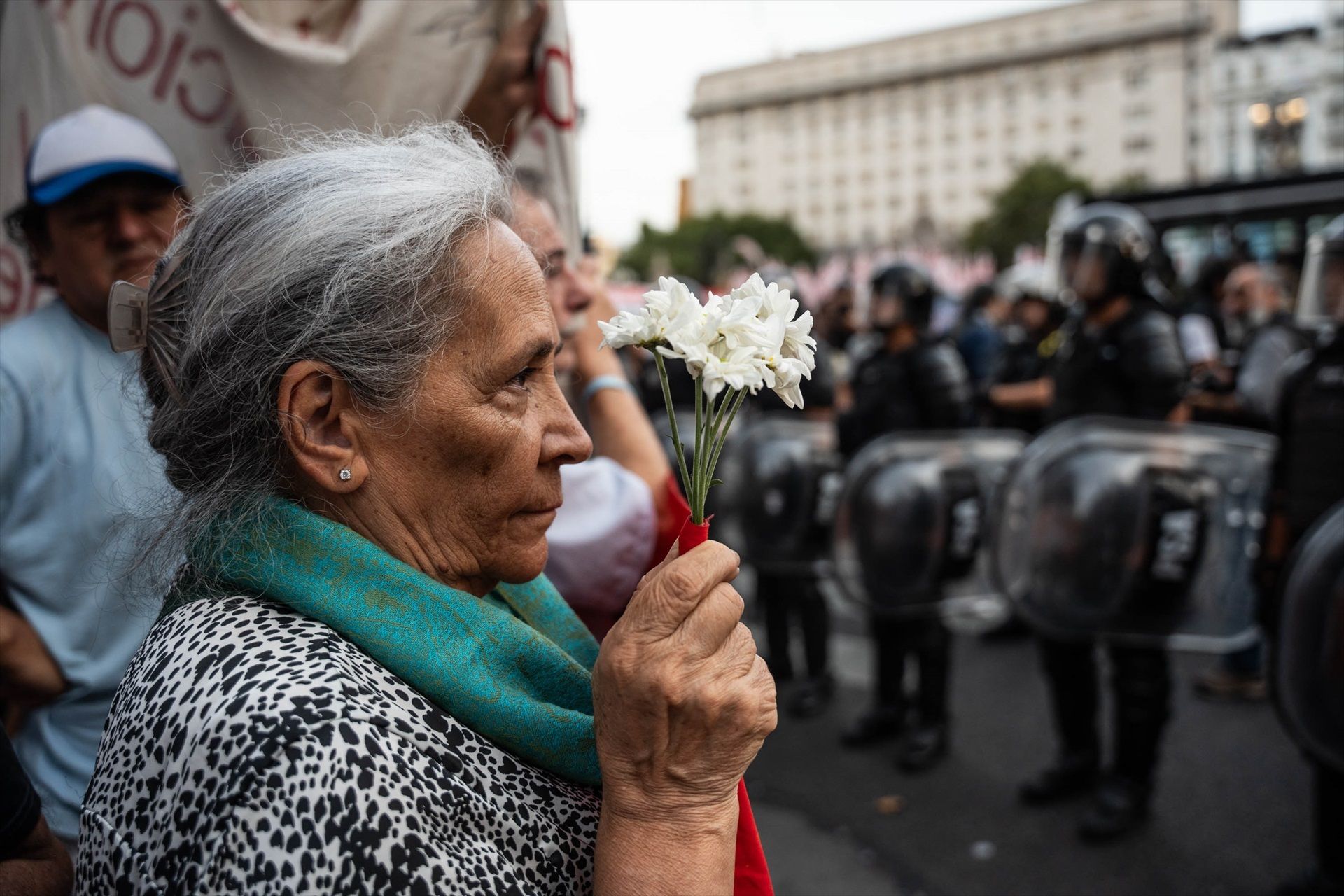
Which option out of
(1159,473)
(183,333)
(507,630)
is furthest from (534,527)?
(1159,473)

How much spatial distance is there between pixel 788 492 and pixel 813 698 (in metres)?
1.19

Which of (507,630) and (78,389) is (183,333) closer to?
(507,630)

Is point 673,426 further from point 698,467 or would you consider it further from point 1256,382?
point 1256,382

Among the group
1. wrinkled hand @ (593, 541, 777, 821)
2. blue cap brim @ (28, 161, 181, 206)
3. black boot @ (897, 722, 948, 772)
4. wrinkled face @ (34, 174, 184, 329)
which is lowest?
black boot @ (897, 722, 948, 772)

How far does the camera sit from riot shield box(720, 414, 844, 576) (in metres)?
6.11

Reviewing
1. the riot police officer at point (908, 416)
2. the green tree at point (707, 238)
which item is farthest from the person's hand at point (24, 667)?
the green tree at point (707, 238)

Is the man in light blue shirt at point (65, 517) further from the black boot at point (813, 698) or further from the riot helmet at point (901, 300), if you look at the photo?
the black boot at point (813, 698)

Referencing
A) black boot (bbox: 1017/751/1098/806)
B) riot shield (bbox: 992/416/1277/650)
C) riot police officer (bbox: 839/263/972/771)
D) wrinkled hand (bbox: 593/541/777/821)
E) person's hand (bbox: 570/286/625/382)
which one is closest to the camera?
wrinkled hand (bbox: 593/541/777/821)

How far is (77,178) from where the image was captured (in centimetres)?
188

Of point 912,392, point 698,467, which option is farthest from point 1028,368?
point 698,467

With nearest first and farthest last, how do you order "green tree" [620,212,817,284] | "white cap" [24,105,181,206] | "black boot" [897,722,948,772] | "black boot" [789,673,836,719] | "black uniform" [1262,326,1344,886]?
1. "white cap" [24,105,181,206]
2. "black uniform" [1262,326,1344,886]
3. "black boot" [897,722,948,772]
4. "black boot" [789,673,836,719]
5. "green tree" [620,212,817,284]

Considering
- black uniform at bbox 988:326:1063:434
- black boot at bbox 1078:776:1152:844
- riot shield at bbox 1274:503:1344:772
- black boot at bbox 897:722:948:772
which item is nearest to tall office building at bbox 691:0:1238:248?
black uniform at bbox 988:326:1063:434

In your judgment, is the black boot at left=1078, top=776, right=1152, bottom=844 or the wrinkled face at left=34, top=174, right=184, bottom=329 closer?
the wrinkled face at left=34, top=174, right=184, bottom=329

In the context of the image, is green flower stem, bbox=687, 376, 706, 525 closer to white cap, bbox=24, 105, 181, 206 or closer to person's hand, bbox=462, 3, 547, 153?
person's hand, bbox=462, 3, 547, 153
